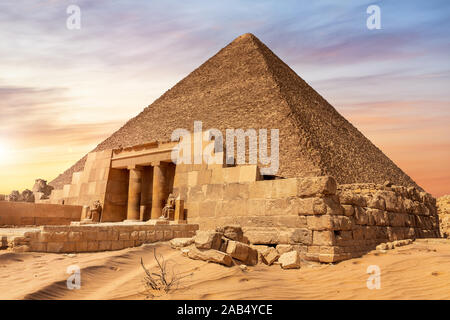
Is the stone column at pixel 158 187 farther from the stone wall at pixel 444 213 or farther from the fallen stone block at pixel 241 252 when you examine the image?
the stone wall at pixel 444 213

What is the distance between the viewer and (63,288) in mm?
5410

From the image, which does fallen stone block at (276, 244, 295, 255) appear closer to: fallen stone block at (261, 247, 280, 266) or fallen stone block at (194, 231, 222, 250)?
fallen stone block at (261, 247, 280, 266)

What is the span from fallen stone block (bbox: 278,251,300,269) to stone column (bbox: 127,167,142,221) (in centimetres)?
728

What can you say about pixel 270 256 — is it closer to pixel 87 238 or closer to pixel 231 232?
pixel 231 232

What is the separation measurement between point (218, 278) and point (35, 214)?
8.38 meters

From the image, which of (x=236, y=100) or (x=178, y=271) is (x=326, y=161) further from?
(x=178, y=271)

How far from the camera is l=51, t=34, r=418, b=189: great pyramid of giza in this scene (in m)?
40.8

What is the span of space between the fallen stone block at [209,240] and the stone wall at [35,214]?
7.19 m

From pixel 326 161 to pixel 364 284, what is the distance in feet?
112

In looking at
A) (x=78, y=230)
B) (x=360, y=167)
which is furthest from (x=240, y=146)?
(x=78, y=230)

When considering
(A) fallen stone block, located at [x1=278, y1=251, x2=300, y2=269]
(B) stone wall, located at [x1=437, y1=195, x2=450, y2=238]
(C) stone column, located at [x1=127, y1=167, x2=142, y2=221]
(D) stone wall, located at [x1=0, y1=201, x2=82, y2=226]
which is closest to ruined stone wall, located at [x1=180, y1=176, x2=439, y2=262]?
(A) fallen stone block, located at [x1=278, y1=251, x2=300, y2=269]

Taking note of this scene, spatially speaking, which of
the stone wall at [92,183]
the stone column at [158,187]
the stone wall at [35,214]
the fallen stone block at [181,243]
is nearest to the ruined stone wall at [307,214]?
the fallen stone block at [181,243]

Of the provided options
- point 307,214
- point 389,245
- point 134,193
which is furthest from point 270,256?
point 134,193

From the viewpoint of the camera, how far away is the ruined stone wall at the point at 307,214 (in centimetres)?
761
